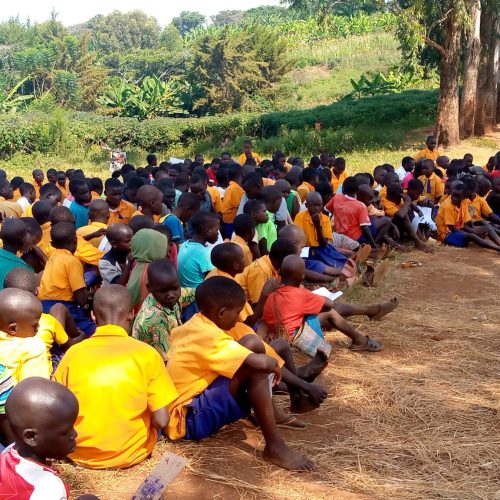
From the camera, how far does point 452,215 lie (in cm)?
812

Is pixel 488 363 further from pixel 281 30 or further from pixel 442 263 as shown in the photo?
pixel 281 30

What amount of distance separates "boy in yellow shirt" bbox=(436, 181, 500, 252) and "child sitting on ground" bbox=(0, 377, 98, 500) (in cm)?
669

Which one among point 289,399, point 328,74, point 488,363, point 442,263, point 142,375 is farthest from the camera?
point 328,74

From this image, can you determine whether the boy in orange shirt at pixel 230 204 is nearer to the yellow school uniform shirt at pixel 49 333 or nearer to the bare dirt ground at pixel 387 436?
the bare dirt ground at pixel 387 436

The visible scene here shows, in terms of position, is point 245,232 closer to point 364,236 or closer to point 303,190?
point 364,236

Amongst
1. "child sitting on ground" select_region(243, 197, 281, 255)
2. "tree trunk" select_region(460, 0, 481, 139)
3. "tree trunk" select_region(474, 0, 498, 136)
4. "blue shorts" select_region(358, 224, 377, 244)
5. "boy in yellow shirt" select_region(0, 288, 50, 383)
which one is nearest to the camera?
"boy in yellow shirt" select_region(0, 288, 50, 383)

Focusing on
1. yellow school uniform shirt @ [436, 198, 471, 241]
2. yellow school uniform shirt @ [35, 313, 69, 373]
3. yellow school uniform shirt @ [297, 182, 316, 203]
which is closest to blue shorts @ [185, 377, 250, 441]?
yellow school uniform shirt @ [35, 313, 69, 373]

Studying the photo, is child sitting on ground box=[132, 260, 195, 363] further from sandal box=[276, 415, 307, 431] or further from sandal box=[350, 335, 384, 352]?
sandal box=[350, 335, 384, 352]

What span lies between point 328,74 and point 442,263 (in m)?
32.5

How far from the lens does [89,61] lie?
44.0m

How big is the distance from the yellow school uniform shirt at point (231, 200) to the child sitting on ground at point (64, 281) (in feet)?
10.8

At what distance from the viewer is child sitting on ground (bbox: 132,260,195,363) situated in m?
3.84

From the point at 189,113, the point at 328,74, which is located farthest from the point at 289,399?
the point at 328,74

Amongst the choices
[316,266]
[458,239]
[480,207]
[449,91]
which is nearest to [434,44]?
[449,91]
